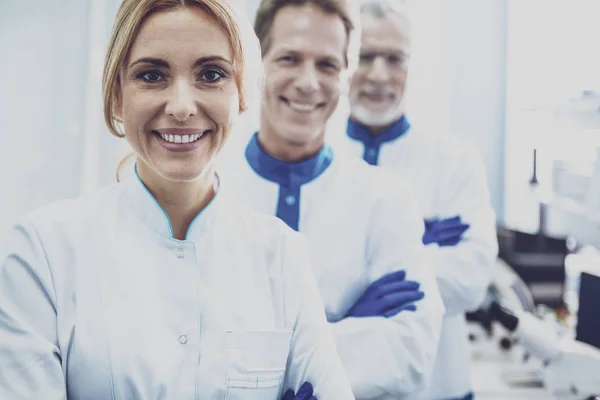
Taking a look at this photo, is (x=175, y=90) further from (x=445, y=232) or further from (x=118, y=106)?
(x=445, y=232)

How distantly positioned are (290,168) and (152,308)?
0.59 metres

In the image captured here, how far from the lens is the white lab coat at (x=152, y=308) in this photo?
0.88 meters

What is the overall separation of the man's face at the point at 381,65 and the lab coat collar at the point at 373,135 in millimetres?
88

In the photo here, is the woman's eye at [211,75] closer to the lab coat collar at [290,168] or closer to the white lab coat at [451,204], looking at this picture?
the lab coat collar at [290,168]

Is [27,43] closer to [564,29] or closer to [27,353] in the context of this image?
[27,353]

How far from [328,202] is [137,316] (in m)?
0.62

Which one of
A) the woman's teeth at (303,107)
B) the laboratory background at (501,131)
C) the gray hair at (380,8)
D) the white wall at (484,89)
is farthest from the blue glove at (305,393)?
the white wall at (484,89)

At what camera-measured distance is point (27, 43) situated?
5.19ft

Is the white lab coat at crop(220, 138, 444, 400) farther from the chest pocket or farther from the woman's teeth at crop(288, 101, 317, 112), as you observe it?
the chest pocket

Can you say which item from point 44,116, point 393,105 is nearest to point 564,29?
point 393,105

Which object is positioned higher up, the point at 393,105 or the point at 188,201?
the point at 393,105

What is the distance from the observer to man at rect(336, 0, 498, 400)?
71.4 inches

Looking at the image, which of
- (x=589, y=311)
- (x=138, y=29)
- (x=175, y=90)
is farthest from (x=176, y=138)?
(x=589, y=311)

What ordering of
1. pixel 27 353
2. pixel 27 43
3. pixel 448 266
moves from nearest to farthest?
pixel 27 353
pixel 27 43
pixel 448 266
